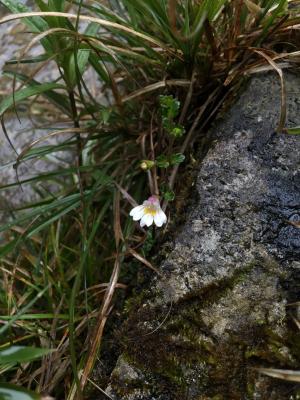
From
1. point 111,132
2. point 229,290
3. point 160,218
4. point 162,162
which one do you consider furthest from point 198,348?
point 111,132

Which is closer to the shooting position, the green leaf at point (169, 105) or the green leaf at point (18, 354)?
the green leaf at point (18, 354)

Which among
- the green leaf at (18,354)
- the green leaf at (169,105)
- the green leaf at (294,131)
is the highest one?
the green leaf at (169,105)

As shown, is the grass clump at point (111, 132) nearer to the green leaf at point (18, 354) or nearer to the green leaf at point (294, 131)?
the green leaf at point (294, 131)

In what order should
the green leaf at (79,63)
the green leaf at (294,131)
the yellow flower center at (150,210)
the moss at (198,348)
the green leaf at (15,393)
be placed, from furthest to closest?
1. the green leaf at (79,63)
2. the yellow flower center at (150,210)
3. the green leaf at (294,131)
4. the moss at (198,348)
5. the green leaf at (15,393)

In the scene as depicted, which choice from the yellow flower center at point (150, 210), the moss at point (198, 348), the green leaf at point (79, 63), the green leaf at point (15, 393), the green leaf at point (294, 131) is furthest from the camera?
the green leaf at point (79, 63)

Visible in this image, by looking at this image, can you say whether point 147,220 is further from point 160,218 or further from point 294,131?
point 294,131

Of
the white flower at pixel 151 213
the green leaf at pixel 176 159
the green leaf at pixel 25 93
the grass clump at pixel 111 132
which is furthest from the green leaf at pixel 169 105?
the green leaf at pixel 25 93
